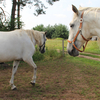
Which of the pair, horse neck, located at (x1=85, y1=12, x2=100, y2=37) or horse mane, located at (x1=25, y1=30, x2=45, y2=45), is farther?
horse mane, located at (x1=25, y1=30, x2=45, y2=45)

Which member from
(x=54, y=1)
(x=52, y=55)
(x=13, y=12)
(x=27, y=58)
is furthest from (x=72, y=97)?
(x=54, y=1)

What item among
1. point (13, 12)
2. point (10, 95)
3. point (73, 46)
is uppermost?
point (13, 12)

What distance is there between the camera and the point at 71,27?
1.66m

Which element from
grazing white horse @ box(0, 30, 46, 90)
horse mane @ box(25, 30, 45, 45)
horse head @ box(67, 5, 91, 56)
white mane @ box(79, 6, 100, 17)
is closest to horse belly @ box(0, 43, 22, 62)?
grazing white horse @ box(0, 30, 46, 90)

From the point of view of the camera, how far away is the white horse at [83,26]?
1525mm

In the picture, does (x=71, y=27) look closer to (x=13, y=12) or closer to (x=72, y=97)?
(x=72, y=97)

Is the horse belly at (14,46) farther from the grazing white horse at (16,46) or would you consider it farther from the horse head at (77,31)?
the horse head at (77,31)

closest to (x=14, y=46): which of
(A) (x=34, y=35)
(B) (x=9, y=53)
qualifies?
(B) (x=9, y=53)

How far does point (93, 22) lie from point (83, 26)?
143mm

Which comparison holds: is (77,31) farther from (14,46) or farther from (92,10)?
(14,46)

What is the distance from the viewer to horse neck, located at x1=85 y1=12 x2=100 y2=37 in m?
1.50

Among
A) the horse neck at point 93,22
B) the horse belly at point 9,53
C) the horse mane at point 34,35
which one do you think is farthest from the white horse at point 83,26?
the horse mane at point 34,35

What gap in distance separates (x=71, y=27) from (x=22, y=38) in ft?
5.68

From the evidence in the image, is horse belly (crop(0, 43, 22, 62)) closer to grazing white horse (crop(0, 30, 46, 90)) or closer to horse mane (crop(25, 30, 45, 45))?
grazing white horse (crop(0, 30, 46, 90))
